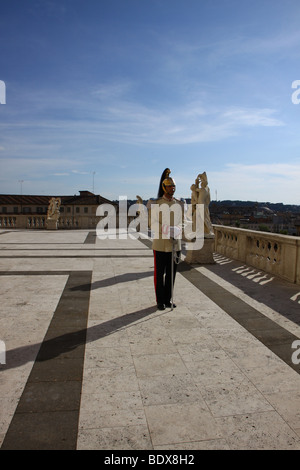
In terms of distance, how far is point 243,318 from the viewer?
16.8 ft

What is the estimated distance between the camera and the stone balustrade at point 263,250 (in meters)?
7.40

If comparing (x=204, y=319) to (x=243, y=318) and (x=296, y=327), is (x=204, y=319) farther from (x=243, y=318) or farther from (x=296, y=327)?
(x=296, y=327)

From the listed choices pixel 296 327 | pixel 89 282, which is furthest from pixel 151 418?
pixel 89 282

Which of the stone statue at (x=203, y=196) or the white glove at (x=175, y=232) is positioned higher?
the stone statue at (x=203, y=196)

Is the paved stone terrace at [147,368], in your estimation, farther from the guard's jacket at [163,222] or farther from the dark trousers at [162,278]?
the guard's jacket at [163,222]

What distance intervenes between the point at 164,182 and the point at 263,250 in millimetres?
4281

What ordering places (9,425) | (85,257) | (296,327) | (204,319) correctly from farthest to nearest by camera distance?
(85,257) < (204,319) < (296,327) < (9,425)

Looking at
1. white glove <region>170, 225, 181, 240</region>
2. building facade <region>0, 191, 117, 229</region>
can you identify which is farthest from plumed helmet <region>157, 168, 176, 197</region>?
building facade <region>0, 191, 117, 229</region>

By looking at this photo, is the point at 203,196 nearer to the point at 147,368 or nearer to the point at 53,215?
the point at 147,368

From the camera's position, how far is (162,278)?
564cm

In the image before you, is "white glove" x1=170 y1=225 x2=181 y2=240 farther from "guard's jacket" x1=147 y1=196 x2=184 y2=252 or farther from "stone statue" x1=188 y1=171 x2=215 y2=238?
"stone statue" x1=188 y1=171 x2=215 y2=238

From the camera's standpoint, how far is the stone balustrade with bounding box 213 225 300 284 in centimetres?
740

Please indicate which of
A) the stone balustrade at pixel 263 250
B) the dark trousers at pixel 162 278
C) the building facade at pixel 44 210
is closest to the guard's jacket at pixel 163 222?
the dark trousers at pixel 162 278
